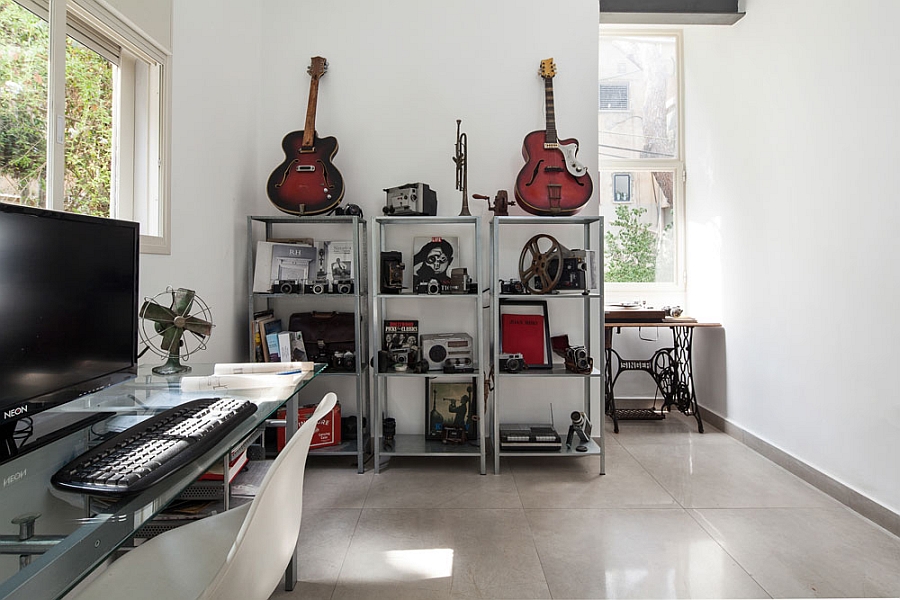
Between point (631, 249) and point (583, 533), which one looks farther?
point (631, 249)

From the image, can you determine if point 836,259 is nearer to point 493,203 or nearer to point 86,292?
point 493,203

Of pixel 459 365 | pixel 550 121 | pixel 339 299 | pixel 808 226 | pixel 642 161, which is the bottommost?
pixel 459 365

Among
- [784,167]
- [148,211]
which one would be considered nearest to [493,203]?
[784,167]

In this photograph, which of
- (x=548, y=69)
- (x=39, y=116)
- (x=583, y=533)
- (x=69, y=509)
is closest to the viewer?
(x=69, y=509)

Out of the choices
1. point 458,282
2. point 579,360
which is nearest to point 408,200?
point 458,282

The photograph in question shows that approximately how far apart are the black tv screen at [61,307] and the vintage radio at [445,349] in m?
1.76

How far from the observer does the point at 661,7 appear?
11.2 feet

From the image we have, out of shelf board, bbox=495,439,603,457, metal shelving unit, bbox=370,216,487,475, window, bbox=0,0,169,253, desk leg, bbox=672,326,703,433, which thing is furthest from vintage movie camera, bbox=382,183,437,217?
desk leg, bbox=672,326,703,433

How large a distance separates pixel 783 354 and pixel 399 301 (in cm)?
233

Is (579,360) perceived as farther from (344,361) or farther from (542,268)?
(344,361)

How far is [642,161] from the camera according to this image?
4293mm

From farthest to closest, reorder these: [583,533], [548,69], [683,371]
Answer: [683,371], [548,69], [583,533]

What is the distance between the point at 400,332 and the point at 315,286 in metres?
0.60

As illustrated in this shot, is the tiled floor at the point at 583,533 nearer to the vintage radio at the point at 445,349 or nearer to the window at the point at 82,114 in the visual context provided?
the vintage radio at the point at 445,349
